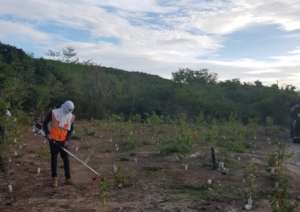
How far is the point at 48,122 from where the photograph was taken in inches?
316

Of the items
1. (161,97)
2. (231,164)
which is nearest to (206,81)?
(161,97)

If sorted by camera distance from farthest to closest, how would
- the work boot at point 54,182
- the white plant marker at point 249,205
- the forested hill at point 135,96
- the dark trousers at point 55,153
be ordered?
1. the forested hill at point 135,96
2. the dark trousers at point 55,153
3. the work boot at point 54,182
4. the white plant marker at point 249,205

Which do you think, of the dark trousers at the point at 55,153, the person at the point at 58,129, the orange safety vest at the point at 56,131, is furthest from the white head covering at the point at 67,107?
the dark trousers at the point at 55,153

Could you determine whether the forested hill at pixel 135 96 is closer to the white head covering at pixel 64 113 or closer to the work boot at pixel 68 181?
the white head covering at pixel 64 113

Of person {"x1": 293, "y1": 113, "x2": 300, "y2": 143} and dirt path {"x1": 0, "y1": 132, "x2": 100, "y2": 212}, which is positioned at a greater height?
person {"x1": 293, "y1": 113, "x2": 300, "y2": 143}

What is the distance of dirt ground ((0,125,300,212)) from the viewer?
6.63 meters

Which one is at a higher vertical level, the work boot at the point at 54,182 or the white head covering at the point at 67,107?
the white head covering at the point at 67,107

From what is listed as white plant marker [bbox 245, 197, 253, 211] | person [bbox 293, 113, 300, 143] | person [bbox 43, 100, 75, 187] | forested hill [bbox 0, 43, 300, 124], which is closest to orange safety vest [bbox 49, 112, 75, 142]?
person [bbox 43, 100, 75, 187]

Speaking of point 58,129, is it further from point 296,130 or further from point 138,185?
point 296,130

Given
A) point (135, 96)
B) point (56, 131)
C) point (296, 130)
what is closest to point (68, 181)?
point (56, 131)

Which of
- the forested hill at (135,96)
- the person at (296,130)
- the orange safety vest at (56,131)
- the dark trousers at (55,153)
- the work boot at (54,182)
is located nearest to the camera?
the work boot at (54,182)

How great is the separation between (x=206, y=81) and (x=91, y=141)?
23.3m

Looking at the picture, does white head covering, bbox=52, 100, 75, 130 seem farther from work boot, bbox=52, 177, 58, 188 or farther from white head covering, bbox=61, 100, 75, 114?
work boot, bbox=52, 177, 58, 188

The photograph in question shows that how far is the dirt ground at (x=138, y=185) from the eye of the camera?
6629mm
